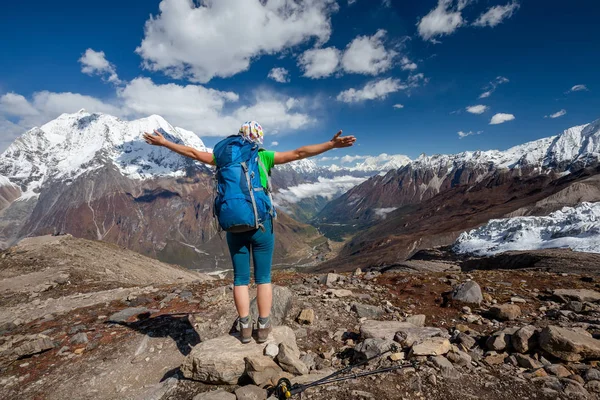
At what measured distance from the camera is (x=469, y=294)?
29.3ft

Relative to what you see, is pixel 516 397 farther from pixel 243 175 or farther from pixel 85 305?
pixel 85 305

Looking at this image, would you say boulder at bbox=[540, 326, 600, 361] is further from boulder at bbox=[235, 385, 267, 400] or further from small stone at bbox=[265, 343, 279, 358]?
boulder at bbox=[235, 385, 267, 400]

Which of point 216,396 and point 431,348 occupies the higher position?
point 431,348

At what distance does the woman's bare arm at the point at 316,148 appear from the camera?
5500 mm

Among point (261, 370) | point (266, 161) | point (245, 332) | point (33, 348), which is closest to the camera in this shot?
point (261, 370)

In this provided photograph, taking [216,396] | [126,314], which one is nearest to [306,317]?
[216,396]


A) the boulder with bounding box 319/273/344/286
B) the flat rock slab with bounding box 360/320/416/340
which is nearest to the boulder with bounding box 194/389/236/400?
the flat rock slab with bounding box 360/320/416/340

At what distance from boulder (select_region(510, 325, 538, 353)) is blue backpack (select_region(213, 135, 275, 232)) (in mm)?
5219

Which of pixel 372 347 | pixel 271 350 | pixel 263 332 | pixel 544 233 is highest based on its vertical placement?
pixel 263 332

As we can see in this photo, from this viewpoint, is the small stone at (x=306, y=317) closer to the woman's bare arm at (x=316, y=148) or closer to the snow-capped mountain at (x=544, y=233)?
the woman's bare arm at (x=316, y=148)

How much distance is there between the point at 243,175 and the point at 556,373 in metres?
6.14

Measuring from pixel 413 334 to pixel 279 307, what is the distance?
354 cm

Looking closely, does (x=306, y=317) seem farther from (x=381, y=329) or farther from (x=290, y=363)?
(x=290, y=363)

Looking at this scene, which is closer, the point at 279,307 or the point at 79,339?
the point at 79,339
